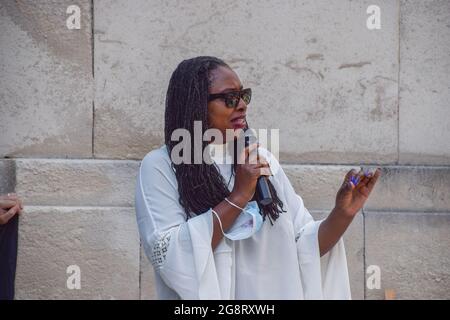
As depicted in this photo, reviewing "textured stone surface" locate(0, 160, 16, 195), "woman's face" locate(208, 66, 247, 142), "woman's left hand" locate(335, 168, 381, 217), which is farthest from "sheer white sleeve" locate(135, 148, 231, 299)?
"textured stone surface" locate(0, 160, 16, 195)

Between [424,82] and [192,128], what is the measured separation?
8.52ft

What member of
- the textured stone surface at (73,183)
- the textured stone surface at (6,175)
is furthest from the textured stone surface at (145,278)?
the textured stone surface at (6,175)

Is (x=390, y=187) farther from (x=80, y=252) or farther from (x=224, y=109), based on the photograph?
(x=224, y=109)

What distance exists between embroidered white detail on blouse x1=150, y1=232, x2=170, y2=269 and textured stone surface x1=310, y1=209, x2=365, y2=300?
2313 mm

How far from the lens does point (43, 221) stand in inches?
205

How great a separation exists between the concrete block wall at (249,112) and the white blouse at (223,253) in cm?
185

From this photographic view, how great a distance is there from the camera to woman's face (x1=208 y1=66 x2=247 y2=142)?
3342mm

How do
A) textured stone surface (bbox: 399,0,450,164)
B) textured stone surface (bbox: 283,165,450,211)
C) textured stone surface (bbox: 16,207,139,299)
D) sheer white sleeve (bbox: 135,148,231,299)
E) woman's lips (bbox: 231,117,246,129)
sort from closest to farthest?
sheer white sleeve (bbox: 135,148,231,299), woman's lips (bbox: 231,117,246,129), textured stone surface (bbox: 16,207,139,299), textured stone surface (bbox: 283,165,450,211), textured stone surface (bbox: 399,0,450,164)

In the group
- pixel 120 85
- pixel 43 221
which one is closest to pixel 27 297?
pixel 43 221

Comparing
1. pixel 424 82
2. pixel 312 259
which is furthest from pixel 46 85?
pixel 312 259

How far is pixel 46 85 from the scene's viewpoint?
17.7 feet

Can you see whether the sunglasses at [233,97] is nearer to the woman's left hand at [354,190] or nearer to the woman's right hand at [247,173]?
the woman's right hand at [247,173]

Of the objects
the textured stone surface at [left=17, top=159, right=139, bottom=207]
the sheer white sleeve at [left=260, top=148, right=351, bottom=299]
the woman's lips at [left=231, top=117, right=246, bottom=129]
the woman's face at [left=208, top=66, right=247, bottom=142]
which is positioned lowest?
the sheer white sleeve at [left=260, top=148, right=351, bottom=299]

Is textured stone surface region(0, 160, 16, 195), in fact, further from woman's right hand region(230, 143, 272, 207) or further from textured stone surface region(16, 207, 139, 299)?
woman's right hand region(230, 143, 272, 207)
